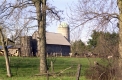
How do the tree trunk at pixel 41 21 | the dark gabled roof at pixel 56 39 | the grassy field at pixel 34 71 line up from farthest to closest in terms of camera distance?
the dark gabled roof at pixel 56 39 → the tree trunk at pixel 41 21 → the grassy field at pixel 34 71

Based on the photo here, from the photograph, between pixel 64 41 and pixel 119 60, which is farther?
pixel 64 41

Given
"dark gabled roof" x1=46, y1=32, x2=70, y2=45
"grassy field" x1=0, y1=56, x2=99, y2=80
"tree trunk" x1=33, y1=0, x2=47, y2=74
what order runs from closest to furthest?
"grassy field" x1=0, y1=56, x2=99, y2=80 → "tree trunk" x1=33, y1=0, x2=47, y2=74 → "dark gabled roof" x1=46, y1=32, x2=70, y2=45

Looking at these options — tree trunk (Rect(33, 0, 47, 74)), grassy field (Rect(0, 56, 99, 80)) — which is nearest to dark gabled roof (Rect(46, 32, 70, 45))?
grassy field (Rect(0, 56, 99, 80))

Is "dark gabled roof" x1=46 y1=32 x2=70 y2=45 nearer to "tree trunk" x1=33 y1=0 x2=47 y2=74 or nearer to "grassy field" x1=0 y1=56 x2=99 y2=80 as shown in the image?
"grassy field" x1=0 y1=56 x2=99 y2=80

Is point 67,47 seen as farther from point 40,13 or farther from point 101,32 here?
point 101,32

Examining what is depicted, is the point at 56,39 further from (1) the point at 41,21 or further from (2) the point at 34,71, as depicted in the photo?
(1) the point at 41,21

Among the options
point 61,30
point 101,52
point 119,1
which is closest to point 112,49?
point 101,52

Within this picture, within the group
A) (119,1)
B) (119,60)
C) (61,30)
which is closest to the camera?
(119,60)

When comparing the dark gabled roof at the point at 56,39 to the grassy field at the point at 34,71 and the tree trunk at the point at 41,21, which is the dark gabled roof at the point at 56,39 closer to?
the grassy field at the point at 34,71

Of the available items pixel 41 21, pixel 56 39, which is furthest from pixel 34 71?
pixel 56 39

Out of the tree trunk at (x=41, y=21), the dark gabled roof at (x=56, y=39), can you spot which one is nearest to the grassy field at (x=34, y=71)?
the tree trunk at (x=41, y=21)

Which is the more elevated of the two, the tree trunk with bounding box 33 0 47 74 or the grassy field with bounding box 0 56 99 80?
the tree trunk with bounding box 33 0 47 74

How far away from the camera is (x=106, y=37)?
20219mm

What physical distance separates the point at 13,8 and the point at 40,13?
2.49 m
